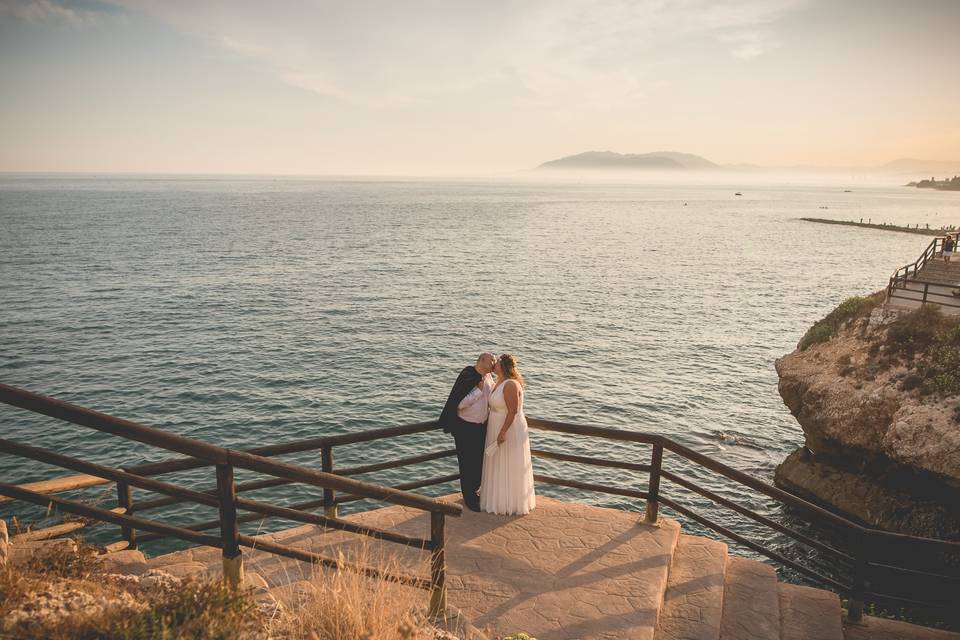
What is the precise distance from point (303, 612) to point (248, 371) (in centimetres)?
2909

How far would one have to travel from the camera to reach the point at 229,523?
13.8 feet

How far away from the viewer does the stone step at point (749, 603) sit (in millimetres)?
6418

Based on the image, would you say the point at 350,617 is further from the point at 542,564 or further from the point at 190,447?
the point at 542,564

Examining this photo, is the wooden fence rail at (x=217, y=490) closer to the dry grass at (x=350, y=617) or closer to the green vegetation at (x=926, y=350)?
the dry grass at (x=350, y=617)

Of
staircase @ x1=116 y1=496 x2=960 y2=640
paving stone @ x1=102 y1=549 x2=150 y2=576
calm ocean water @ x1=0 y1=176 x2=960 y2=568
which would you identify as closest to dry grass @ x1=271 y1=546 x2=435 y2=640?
staircase @ x1=116 y1=496 x2=960 y2=640

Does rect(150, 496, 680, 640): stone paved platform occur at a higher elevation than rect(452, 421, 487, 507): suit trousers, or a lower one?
lower

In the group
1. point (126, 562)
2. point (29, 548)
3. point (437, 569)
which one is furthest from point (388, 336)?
point (437, 569)

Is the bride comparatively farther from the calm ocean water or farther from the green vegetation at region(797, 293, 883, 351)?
the green vegetation at region(797, 293, 883, 351)

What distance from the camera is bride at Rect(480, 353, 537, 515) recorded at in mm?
8047

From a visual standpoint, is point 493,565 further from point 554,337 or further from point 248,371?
point 554,337

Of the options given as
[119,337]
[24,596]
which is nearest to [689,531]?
[24,596]

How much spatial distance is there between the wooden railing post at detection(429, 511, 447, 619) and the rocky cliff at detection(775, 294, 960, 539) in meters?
16.0

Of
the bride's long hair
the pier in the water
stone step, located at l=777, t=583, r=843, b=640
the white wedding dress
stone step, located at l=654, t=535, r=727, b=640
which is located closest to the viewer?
stone step, located at l=654, t=535, r=727, b=640

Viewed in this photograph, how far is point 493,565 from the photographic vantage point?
23.4 ft
